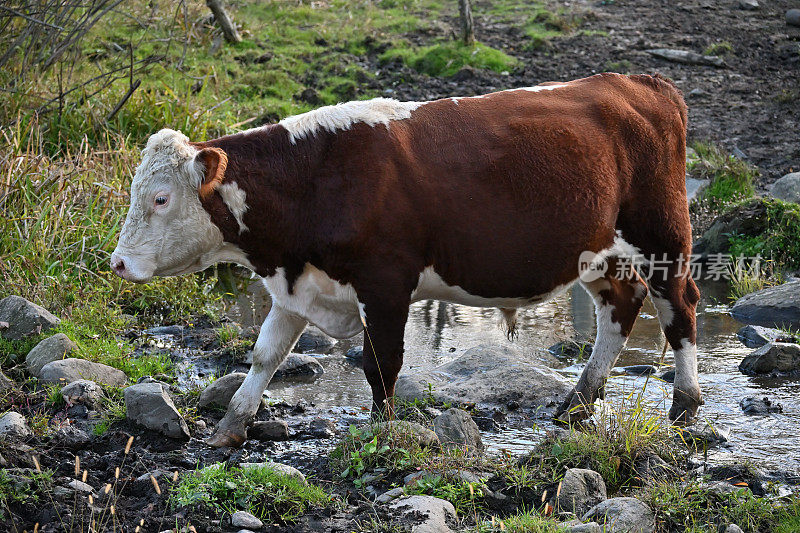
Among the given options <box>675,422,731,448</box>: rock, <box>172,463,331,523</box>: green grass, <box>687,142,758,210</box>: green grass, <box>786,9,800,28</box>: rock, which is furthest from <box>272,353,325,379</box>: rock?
<box>786,9,800,28</box>: rock

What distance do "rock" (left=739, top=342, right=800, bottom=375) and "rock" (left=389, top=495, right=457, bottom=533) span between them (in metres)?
3.71

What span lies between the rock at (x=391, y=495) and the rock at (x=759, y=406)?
117 inches

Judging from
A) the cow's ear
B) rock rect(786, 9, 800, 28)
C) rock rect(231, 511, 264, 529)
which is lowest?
rock rect(231, 511, 264, 529)

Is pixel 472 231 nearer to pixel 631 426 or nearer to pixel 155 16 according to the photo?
pixel 631 426

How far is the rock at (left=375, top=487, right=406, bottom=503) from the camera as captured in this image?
5031 mm

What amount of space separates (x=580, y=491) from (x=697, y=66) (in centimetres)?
1183

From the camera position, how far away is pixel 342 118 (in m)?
5.88

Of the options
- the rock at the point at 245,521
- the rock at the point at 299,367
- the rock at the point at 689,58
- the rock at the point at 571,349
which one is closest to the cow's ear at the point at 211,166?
the rock at the point at 245,521

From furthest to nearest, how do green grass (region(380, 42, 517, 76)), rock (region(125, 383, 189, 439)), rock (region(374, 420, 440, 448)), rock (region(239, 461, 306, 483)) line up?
green grass (region(380, 42, 517, 76))
rock (region(125, 383, 189, 439))
rock (region(374, 420, 440, 448))
rock (region(239, 461, 306, 483))

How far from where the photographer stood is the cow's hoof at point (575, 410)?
6.55m

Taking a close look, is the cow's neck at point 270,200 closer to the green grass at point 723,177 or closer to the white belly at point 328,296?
the white belly at point 328,296

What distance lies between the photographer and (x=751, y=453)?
241 inches

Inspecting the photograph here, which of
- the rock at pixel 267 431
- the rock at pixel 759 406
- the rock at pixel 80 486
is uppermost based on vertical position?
the rock at pixel 80 486

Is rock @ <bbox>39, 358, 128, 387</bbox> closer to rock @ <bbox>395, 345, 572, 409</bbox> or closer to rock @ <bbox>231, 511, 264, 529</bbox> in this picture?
rock @ <bbox>395, 345, 572, 409</bbox>
